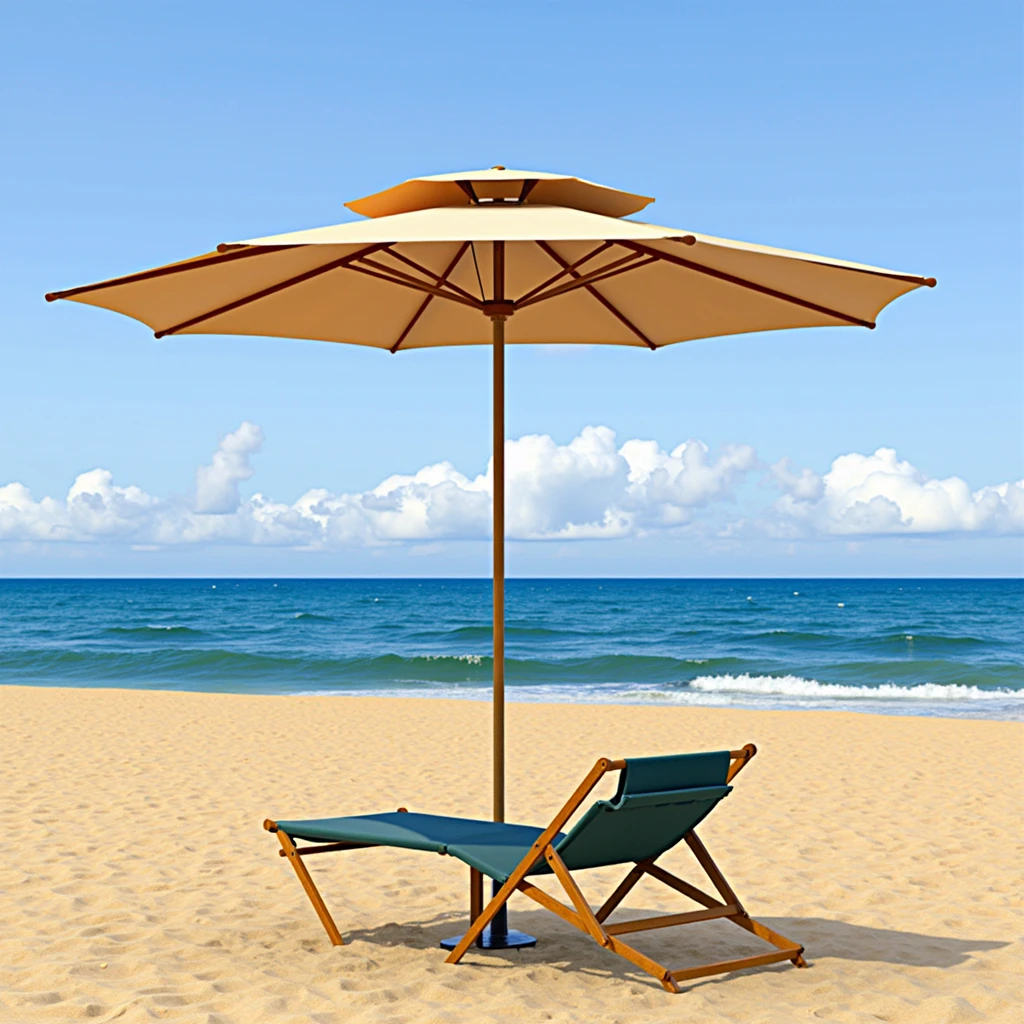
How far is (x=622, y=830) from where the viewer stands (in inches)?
142

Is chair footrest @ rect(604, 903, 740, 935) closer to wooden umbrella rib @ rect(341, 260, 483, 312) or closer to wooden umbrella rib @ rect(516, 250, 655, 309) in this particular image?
wooden umbrella rib @ rect(516, 250, 655, 309)

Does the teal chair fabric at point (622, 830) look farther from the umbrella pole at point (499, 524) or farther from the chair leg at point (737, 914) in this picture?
the umbrella pole at point (499, 524)

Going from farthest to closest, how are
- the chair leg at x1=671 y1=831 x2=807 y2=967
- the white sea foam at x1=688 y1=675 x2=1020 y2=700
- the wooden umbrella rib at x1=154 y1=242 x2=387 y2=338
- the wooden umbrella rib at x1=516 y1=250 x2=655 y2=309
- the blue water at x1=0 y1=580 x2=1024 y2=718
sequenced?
1. the blue water at x1=0 y1=580 x2=1024 y2=718
2. the white sea foam at x1=688 y1=675 x2=1020 y2=700
3. the wooden umbrella rib at x1=154 y1=242 x2=387 y2=338
4. the wooden umbrella rib at x1=516 y1=250 x2=655 y2=309
5. the chair leg at x1=671 y1=831 x2=807 y2=967

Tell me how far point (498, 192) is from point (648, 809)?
2.06 m

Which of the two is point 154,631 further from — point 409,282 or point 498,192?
point 498,192

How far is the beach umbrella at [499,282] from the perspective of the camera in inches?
146

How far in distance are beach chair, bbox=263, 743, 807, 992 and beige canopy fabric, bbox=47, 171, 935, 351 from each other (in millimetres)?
1538

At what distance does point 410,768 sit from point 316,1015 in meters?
6.16

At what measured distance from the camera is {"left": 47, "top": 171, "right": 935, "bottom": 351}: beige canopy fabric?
3678 millimetres

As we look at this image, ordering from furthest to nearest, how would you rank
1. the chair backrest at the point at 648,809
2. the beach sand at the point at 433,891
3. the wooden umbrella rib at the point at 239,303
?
the wooden umbrella rib at the point at 239,303
the beach sand at the point at 433,891
the chair backrest at the point at 648,809

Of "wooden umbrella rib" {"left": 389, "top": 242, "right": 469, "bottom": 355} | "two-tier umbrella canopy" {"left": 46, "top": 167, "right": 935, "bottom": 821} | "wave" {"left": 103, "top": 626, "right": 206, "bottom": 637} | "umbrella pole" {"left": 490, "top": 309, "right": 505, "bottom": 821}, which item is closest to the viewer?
"two-tier umbrella canopy" {"left": 46, "top": 167, "right": 935, "bottom": 821}

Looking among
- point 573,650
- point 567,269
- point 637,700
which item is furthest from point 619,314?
point 573,650

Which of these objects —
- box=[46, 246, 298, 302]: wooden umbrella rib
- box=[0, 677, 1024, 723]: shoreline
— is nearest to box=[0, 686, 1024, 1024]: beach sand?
box=[46, 246, 298, 302]: wooden umbrella rib

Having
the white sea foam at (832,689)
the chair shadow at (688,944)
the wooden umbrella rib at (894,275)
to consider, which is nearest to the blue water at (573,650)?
the white sea foam at (832,689)
